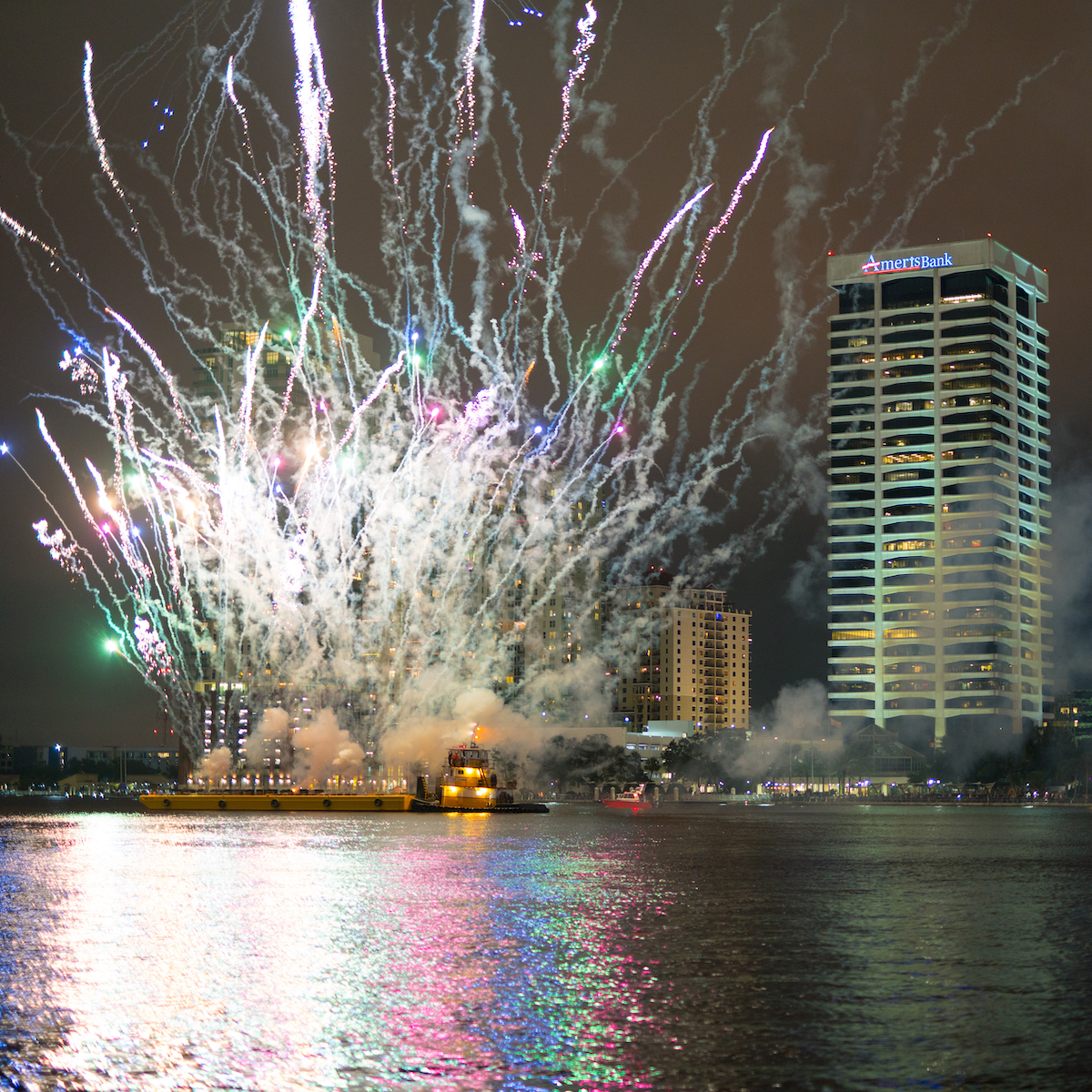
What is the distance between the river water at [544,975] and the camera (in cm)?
2255

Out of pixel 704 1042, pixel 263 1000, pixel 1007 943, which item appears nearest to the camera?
pixel 704 1042

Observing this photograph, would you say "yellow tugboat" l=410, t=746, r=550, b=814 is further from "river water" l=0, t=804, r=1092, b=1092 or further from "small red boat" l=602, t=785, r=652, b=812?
"river water" l=0, t=804, r=1092, b=1092

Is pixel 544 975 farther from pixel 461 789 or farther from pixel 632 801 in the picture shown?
pixel 632 801

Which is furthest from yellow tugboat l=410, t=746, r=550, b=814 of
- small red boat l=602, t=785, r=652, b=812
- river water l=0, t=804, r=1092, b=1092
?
river water l=0, t=804, r=1092, b=1092

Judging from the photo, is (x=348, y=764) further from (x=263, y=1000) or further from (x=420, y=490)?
(x=263, y=1000)

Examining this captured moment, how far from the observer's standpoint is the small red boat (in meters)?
178

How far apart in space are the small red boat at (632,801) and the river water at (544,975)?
11062 centimetres

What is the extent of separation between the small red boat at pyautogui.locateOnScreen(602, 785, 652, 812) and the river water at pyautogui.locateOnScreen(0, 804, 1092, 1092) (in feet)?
363

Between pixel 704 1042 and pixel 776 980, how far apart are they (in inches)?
276

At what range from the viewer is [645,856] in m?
72.9

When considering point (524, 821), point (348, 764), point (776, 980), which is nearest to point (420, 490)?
point (524, 821)

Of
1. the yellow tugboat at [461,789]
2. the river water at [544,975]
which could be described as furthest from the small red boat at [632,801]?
the river water at [544,975]

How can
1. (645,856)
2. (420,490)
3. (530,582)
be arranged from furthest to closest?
(530,582) < (420,490) < (645,856)

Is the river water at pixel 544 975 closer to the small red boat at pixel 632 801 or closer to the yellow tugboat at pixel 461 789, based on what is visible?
the yellow tugboat at pixel 461 789
